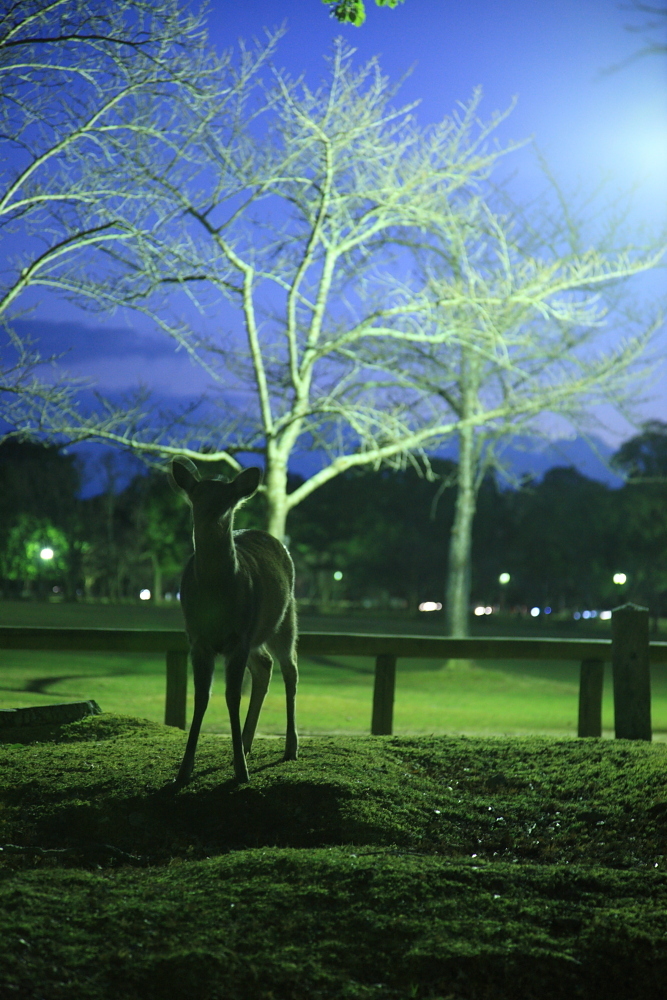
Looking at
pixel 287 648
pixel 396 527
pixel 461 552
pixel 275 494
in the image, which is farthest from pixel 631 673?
pixel 396 527

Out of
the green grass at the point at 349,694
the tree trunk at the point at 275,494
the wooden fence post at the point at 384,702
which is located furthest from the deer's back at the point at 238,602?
the tree trunk at the point at 275,494

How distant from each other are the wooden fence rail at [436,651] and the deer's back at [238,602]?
2650 millimetres

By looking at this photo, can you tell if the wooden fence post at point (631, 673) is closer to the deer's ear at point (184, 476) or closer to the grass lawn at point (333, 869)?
the grass lawn at point (333, 869)

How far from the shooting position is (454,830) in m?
5.39

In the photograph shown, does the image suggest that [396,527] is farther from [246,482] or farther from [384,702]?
[246,482]

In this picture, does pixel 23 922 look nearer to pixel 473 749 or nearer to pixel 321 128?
pixel 473 749

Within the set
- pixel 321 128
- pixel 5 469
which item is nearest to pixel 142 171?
pixel 321 128

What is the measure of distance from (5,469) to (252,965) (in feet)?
179

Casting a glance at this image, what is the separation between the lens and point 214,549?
5.54 metres

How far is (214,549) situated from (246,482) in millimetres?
458

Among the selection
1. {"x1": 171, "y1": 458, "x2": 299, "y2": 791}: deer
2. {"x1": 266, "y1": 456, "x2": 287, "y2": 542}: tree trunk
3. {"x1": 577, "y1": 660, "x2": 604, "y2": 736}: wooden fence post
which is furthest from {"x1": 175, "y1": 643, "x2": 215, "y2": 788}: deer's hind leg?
{"x1": 266, "y1": 456, "x2": 287, "y2": 542}: tree trunk

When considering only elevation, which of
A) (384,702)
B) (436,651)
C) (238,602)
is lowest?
(384,702)

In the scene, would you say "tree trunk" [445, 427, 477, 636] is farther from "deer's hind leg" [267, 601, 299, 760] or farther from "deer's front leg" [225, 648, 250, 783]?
"deer's front leg" [225, 648, 250, 783]

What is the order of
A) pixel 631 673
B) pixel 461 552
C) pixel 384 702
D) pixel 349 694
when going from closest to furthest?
pixel 631 673 → pixel 384 702 → pixel 349 694 → pixel 461 552
